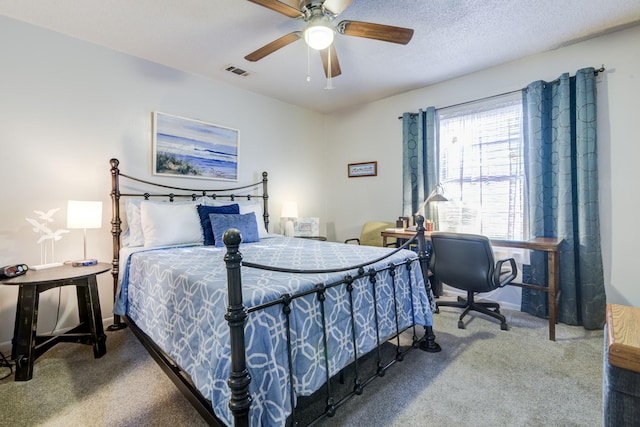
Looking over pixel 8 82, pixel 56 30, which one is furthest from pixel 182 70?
pixel 8 82

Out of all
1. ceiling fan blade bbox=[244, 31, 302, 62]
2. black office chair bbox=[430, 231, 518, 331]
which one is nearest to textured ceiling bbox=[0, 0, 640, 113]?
ceiling fan blade bbox=[244, 31, 302, 62]

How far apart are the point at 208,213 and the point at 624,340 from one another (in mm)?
2812

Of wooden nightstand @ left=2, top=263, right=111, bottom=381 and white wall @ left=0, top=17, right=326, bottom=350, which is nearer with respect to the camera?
wooden nightstand @ left=2, top=263, right=111, bottom=381

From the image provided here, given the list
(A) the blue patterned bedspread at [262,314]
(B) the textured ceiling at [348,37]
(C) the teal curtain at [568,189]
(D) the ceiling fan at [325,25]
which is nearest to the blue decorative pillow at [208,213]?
(A) the blue patterned bedspread at [262,314]

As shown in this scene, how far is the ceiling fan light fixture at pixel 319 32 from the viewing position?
196cm

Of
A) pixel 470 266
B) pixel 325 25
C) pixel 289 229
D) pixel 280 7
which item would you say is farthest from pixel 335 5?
pixel 289 229

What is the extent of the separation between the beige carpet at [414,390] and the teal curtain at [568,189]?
472 mm

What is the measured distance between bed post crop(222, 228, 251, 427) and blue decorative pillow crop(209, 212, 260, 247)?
5.23 feet

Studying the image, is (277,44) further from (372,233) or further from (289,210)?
(372,233)

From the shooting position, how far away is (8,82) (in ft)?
7.48

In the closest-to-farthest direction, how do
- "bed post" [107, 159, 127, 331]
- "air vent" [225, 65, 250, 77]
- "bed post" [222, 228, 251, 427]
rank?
1. "bed post" [222, 228, 251, 427]
2. "bed post" [107, 159, 127, 331]
3. "air vent" [225, 65, 250, 77]

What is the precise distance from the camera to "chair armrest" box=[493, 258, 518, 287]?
2.51 metres

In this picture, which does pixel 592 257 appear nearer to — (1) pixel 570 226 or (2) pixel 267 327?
(1) pixel 570 226

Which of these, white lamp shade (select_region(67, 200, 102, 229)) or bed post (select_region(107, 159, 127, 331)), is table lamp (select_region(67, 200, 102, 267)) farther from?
bed post (select_region(107, 159, 127, 331))
